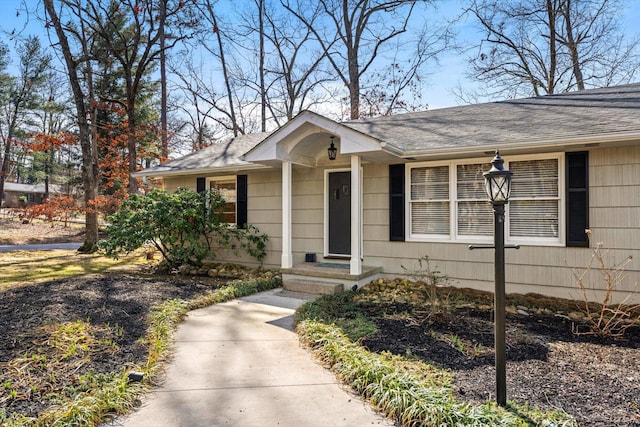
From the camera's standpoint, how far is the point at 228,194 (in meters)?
9.12

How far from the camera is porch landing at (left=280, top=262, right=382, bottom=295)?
6.45m

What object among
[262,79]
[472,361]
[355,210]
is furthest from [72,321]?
[262,79]

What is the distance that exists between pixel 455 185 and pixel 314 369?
13.9ft

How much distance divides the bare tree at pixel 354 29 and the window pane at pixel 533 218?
11.8m

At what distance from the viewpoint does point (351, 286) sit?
6484mm

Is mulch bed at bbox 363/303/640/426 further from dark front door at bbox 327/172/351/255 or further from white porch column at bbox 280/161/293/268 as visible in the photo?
dark front door at bbox 327/172/351/255

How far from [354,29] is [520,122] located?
43.0 feet

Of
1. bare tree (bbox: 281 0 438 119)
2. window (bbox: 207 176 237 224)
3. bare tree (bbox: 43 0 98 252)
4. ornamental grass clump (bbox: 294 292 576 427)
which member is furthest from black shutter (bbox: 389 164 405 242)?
A: bare tree (bbox: 281 0 438 119)

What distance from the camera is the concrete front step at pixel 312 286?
641cm

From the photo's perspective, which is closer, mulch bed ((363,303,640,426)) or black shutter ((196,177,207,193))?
mulch bed ((363,303,640,426))

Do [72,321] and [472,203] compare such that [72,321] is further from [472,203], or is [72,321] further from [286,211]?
[472,203]

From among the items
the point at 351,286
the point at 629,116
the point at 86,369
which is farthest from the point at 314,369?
the point at 629,116

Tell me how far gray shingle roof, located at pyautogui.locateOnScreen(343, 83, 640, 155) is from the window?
329 centimetres

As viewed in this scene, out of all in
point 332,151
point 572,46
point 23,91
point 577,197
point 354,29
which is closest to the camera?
point 577,197
